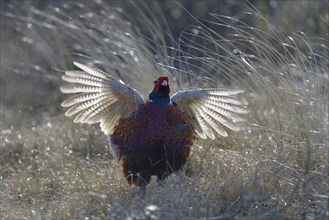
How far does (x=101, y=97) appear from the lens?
5566mm

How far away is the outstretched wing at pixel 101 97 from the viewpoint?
17.9 ft

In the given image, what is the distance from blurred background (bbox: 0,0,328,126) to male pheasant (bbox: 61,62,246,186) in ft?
4.59

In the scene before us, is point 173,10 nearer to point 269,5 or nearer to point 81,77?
point 269,5

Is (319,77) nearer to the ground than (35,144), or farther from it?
farther from it

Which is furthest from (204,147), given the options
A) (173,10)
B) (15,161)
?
(173,10)

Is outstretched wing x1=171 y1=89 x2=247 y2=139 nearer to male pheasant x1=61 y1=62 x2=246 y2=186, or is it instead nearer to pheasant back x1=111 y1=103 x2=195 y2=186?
male pheasant x1=61 y1=62 x2=246 y2=186

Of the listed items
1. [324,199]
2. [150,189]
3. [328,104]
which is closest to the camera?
[324,199]

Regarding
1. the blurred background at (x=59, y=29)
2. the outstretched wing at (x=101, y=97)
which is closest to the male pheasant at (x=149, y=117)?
the outstretched wing at (x=101, y=97)

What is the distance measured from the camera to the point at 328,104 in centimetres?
549

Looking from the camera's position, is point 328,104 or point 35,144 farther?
point 35,144

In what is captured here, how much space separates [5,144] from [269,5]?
5.70 m

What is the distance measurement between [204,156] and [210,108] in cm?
32

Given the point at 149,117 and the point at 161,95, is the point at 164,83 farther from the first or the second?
the point at 149,117

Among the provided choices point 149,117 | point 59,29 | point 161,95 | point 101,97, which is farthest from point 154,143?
point 59,29
